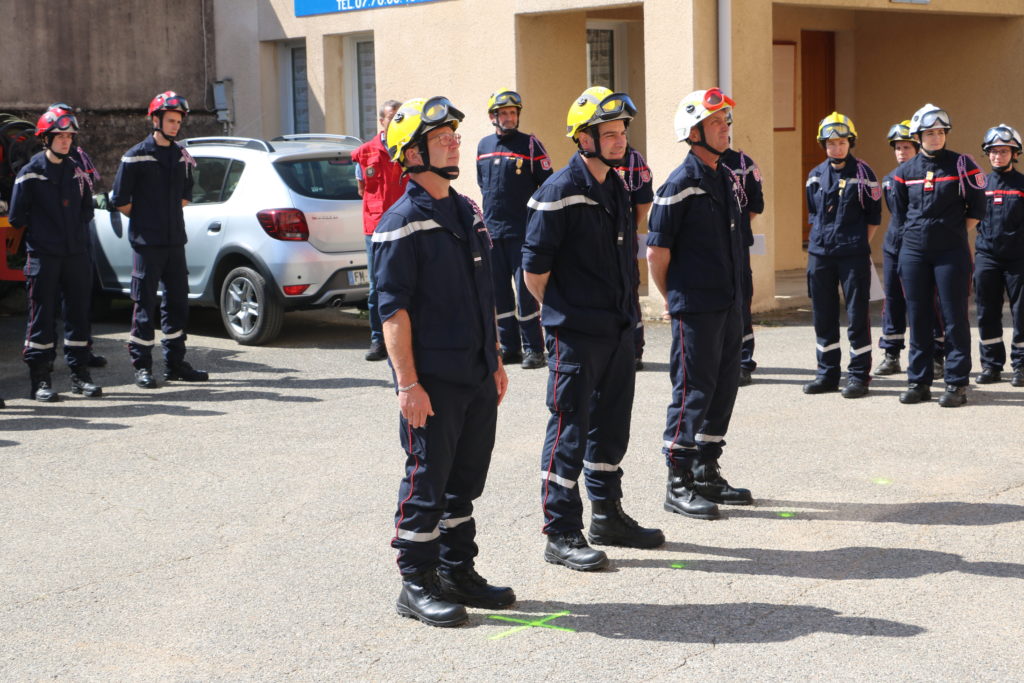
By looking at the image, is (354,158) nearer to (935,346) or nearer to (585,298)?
(935,346)

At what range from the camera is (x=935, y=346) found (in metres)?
10.5

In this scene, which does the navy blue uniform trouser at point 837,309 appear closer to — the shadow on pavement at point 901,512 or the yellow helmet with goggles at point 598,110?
the shadow on pavement at point 901,512

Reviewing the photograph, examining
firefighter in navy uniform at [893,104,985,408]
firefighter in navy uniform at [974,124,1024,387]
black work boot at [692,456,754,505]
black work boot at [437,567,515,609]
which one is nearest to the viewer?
black work boot at [437,567,515,609]

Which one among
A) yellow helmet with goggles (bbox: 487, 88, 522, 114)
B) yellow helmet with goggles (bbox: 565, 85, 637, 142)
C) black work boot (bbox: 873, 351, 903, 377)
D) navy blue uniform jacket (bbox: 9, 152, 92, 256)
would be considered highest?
yellow helmet with goggles (bbox: 487, 88, 522, 114)

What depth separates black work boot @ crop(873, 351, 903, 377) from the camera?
10.6m

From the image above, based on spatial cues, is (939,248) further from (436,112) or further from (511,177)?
(436,112)

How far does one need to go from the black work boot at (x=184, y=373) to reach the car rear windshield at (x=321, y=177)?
2108 millimetres

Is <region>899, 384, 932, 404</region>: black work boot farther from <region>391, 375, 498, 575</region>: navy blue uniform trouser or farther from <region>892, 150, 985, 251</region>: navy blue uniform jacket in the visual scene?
<region>391, 375, 498, 575</region>: navy blue uniform trouser

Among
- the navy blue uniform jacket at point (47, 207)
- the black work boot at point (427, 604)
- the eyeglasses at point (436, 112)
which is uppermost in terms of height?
the eyeglasses at point (436, 112)

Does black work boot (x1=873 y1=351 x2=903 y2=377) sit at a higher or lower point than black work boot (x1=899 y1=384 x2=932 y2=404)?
higher

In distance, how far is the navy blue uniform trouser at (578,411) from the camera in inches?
235

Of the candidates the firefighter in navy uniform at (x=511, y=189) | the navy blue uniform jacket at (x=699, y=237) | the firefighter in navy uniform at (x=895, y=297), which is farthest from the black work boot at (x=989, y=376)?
the navy blue uniform jacket at (x=699, y=237)

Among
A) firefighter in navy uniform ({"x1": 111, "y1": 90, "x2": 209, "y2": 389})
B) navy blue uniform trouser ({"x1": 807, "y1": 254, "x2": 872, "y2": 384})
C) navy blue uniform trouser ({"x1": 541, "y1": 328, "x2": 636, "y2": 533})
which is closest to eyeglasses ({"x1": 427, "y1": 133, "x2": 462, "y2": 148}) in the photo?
navy blue uniform trouser ({"x1": 541, "y1": 328, "x2": 636, "y2": 533})

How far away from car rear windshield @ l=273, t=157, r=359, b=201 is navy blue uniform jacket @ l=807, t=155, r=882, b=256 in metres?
4.46
